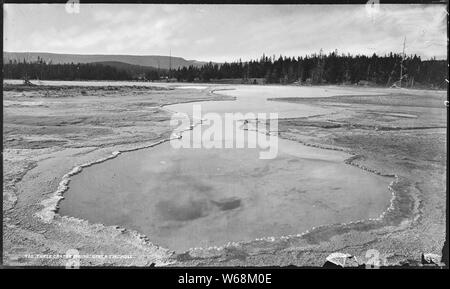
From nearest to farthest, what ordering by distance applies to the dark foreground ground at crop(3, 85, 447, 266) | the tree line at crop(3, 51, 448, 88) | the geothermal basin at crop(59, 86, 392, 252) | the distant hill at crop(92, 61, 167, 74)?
the dark foreground ground at crop(3, 85, 447, 266) < the geothermal basin at crop(59, 86, 392, 252) < the tree line at crop(3, 51, 448, 88) < the distant hill at crop(92, 61, 167, 74)

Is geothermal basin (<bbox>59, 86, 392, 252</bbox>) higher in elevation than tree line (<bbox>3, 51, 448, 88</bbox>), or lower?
lower

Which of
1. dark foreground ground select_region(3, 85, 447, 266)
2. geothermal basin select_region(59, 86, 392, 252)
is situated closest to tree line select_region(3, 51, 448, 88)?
dark foreground ground select_region(3, 85, 447, 266)

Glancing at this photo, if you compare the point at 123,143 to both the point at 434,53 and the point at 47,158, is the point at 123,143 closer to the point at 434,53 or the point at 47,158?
the point at 47,158

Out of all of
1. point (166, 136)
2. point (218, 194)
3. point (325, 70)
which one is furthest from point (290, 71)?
point (218, 194)

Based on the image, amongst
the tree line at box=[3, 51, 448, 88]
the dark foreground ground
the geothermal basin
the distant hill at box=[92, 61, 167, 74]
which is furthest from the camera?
the distant hill at box=[92, 61, 167, 74]

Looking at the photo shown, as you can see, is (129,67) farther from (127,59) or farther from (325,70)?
(325,70)

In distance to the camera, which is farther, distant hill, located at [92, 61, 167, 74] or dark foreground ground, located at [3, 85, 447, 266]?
distant hill, located at [92, 61, 167, 74]

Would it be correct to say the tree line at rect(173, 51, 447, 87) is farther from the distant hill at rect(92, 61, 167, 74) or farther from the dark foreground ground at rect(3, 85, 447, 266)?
the distant hill at rect(92, 61, 167, 74)
